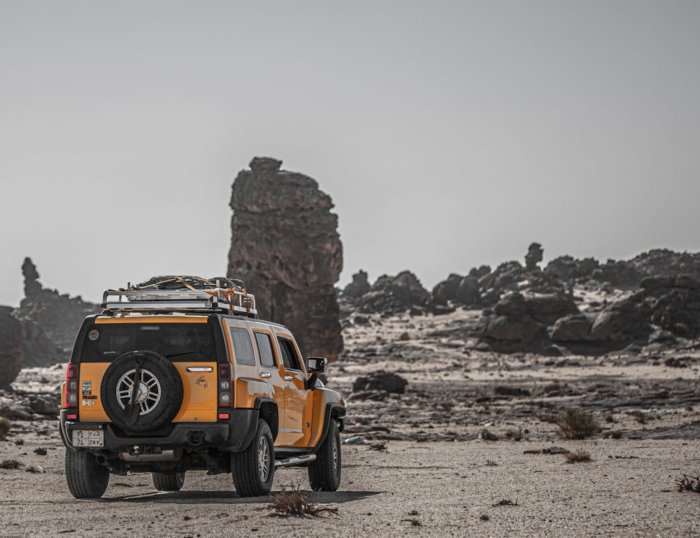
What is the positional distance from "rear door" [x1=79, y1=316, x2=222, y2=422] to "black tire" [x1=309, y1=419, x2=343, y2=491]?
128 inches

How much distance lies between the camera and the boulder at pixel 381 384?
57281 mm

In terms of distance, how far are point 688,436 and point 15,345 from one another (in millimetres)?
37375

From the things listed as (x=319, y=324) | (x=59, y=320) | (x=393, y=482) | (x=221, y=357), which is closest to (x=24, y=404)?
(x=393, y=482)

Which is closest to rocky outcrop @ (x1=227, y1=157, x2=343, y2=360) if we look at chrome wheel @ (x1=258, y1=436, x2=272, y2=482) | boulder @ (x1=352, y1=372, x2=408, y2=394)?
boulder @ (x1=352, y1=372, x2=408, y2=394)

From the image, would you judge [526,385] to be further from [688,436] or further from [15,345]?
[688,436]

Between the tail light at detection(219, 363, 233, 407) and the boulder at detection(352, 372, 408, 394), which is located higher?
the tail light at detection(219, 363, 233, 407)

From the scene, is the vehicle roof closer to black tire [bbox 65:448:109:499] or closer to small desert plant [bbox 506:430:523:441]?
black tire [bbox 65:448:109:499]

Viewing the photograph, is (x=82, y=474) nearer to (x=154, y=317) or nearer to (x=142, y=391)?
(x=142, y=391)

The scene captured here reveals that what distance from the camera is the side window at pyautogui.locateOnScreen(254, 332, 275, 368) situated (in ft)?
44.7

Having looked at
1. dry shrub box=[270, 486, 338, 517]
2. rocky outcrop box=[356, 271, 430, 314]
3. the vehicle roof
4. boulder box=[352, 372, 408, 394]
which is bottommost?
boulder box=[352, 372, 408, 394]

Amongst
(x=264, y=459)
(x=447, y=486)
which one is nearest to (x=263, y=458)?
(x=264, y=459)

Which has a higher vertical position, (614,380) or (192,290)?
(192,290)

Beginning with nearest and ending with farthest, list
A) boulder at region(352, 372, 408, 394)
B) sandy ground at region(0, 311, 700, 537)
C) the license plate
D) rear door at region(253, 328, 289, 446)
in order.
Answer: sandy ground at region(0, 311, 700, 537) < the license plate < rear door at region(253, 328, 289, 446) < boulder at region(352, 372, 408, 394)

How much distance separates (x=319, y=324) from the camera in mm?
74750
